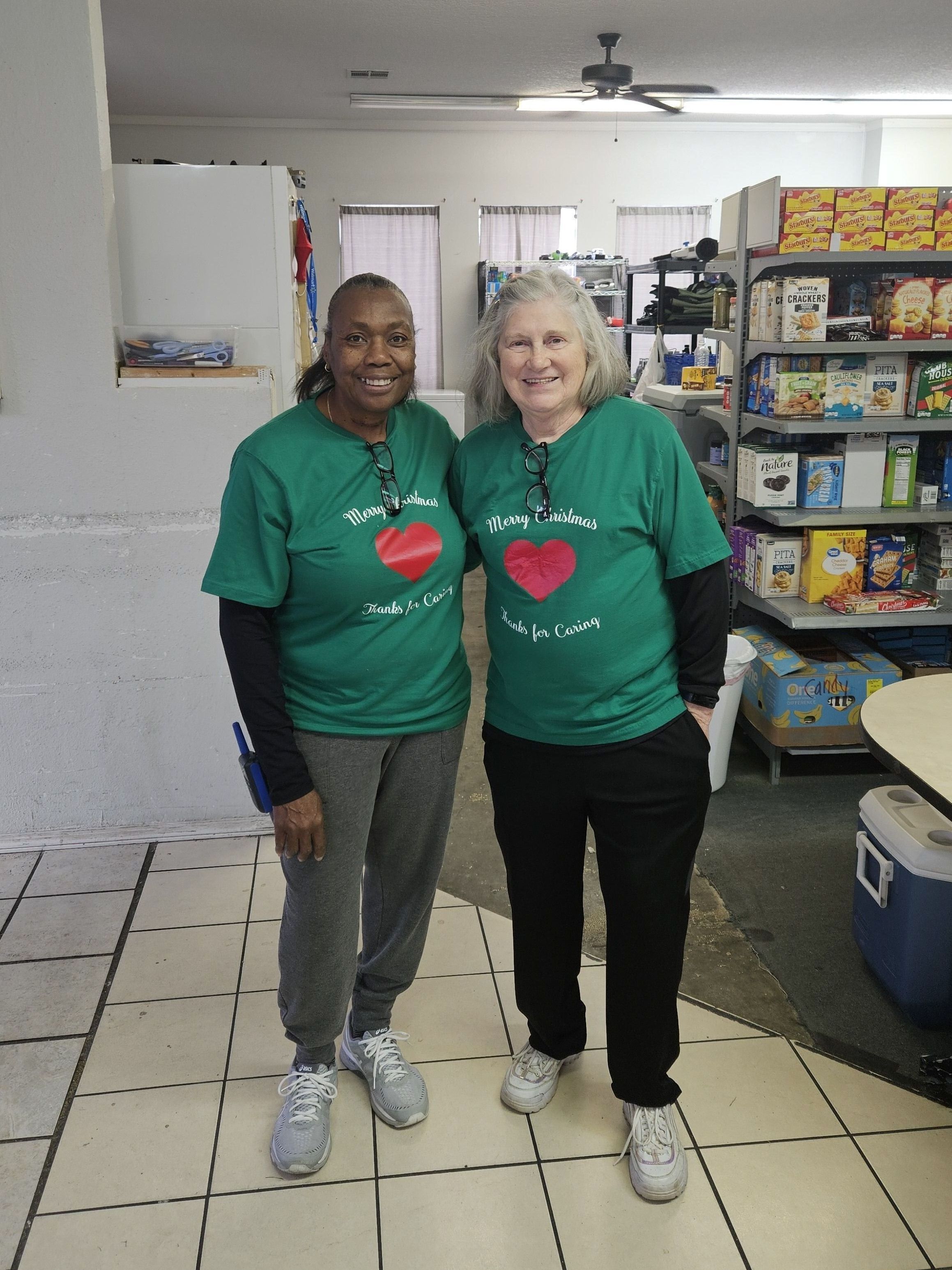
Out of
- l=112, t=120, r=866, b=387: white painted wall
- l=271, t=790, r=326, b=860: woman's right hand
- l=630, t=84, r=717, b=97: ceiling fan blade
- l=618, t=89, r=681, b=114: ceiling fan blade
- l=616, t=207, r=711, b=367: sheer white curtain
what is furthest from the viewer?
l=616, t=207, r=711, b=367: sheer white curtain

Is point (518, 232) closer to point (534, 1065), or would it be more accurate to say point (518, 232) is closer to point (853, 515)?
point (853, 515)

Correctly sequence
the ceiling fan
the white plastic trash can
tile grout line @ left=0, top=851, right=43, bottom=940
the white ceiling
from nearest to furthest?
tile grout line @ left=0, top=851, right=43, bottom=940, the white plastic trash can, the white ceiling, the ceiling fan

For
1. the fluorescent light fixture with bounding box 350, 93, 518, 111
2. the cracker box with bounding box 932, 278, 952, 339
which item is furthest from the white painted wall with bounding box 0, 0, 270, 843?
the fluorescent light fixture with bounding box 350, 93, 518, 111

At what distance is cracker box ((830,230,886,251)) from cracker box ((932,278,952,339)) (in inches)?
8.8

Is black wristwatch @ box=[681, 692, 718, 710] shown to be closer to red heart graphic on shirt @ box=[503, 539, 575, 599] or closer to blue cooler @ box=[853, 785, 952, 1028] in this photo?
red heart graphic on shirt @ box=[503, 539, 575, 599]

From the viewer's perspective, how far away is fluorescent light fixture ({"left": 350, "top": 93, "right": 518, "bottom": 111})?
7.84m

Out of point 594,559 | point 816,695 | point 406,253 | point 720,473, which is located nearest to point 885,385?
point 720,473

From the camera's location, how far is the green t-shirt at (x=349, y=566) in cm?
160

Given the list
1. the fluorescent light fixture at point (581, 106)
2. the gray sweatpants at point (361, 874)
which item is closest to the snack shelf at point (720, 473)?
the gray sweatpants at point (361, 874)

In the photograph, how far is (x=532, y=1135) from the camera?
194cm

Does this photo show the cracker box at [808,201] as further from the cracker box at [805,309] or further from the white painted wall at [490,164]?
the white painted wall at [490,164]

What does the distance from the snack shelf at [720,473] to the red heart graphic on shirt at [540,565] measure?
2368 millimetres

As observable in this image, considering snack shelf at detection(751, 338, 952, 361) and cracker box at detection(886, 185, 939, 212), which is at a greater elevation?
cracker box at detection(886, 185, 939, 212)

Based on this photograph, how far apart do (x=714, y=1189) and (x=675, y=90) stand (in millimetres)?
7144
